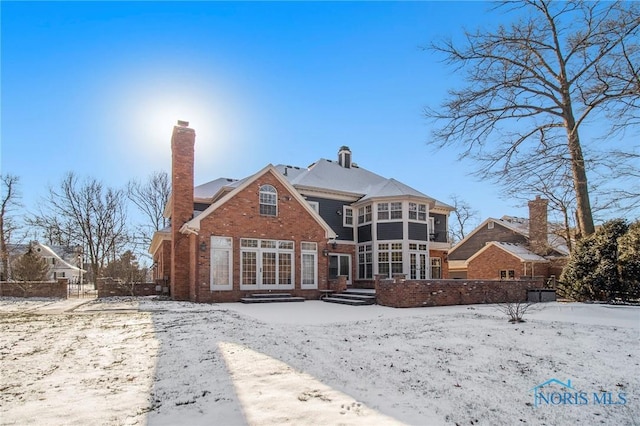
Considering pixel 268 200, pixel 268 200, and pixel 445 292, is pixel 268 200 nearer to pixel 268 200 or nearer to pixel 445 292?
pixel 268 200

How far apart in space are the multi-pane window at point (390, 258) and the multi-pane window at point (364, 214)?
5.48 feet

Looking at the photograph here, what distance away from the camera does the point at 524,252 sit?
25375 millimetres

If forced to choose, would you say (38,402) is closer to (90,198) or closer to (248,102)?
(248,102)

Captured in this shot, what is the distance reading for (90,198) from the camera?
31.5 meters

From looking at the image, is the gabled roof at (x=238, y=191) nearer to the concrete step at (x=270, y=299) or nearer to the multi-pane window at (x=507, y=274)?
the concrete step at (x=270, y=299)

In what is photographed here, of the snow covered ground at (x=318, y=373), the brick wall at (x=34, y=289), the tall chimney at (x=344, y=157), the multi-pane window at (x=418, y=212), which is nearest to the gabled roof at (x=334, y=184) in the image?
the tall chimney at (x=344, y=157)

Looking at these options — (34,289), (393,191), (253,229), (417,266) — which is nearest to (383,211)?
(393,191)

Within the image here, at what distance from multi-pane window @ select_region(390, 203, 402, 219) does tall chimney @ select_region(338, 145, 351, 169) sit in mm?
5404

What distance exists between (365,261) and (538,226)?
40.0 feet

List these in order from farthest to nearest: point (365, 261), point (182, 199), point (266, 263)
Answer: point (365, 261)
point (182, 199)
point (266, 263)

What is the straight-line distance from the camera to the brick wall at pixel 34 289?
62.3 feet

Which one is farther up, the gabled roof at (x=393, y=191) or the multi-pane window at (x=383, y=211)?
the gabled roof at (x=393, y=191)

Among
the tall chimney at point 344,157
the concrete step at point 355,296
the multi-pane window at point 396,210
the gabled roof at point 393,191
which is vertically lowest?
the concrete step at point 355,296

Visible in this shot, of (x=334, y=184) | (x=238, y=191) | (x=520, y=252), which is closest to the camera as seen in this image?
(x=238, y=191)
